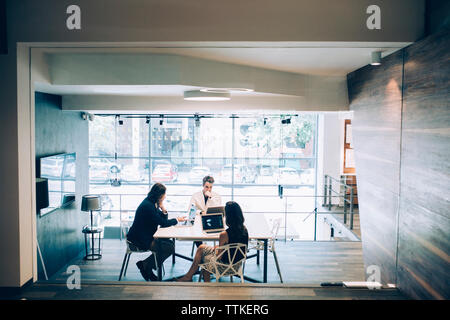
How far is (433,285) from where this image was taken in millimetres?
2615

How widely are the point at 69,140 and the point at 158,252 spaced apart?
2.48 metres

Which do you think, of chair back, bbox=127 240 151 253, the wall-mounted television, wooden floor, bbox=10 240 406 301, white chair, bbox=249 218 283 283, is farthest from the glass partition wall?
wooden floor, bbox=10 240 406 301

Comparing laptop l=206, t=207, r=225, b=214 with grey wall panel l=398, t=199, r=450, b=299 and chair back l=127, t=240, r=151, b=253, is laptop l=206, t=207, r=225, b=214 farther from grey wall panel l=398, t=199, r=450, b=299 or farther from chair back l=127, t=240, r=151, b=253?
grey wall panel l=398, t=199, r=450, b=299

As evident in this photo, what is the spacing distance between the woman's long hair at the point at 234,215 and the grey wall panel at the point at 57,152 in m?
1.91

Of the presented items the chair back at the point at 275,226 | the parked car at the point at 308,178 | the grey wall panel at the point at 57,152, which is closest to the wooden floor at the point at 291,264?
the chair back at the point at 275,226

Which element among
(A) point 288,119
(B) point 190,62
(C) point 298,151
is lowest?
(C) point 298,151

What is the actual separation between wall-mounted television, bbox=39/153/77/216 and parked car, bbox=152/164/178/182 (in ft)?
4.01

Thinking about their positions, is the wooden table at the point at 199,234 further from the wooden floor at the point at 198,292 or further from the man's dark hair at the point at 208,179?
the man's dark hair at the point at 208,179

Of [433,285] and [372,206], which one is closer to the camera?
[433,285]

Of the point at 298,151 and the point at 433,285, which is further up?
the point at 298,151

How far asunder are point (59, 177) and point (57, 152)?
1.19ft

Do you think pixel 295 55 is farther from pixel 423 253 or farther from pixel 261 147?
pixel 423 253
